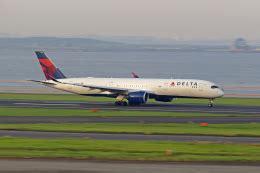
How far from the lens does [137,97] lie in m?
82.4

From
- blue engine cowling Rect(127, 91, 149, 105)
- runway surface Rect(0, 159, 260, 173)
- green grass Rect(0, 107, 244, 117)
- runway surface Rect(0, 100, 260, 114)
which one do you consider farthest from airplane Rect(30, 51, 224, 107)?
runway surface Rect(0, 159, 260, 173)

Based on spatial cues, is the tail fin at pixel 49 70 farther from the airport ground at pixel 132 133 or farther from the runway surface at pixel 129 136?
the runway surface at pixel 129 136

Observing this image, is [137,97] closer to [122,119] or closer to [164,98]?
[164,98]

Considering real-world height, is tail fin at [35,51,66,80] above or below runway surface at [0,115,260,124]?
above

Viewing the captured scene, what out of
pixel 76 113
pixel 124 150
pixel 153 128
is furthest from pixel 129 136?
pixel 76 113

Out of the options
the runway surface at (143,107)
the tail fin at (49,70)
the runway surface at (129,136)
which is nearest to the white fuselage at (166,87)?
the runway surface at (143,107)

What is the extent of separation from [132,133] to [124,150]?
11447 millimetres

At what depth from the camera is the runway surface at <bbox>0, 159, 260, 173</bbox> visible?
30578mm

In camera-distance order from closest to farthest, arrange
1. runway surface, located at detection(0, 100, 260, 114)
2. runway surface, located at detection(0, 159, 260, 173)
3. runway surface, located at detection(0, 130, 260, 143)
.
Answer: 1. runway surface, located at detection(0, 159, 260, 173)
2. runway surface, located at detection(0, 130, 260, 143)
3. runway surface, located at detection(0, 100, 260, 114)

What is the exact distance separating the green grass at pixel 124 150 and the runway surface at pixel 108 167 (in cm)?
163

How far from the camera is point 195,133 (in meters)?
49.5

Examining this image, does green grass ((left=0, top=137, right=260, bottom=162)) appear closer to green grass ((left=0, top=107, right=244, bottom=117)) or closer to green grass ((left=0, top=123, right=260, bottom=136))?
green grass ((left=0, top=123, right=260, bottom=136))

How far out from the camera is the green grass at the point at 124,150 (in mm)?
35094

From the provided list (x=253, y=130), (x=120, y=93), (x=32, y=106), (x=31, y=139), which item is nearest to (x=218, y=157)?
(x=31, y=139)
